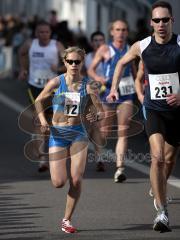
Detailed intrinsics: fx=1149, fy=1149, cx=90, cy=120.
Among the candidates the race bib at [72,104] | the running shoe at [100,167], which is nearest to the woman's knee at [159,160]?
the race bib at [72,104]

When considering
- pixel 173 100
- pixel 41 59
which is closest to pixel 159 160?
pixel 173 100

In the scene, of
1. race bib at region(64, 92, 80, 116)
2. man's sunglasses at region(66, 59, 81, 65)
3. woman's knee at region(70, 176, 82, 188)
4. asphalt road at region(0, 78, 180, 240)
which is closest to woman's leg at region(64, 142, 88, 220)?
woman's knee at region(70, 176, 82, 188)

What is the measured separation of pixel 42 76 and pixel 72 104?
4.68 metres

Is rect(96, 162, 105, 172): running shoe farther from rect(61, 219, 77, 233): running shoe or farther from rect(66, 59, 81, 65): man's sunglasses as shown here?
rect(61, 219, 77, 233): running shoe

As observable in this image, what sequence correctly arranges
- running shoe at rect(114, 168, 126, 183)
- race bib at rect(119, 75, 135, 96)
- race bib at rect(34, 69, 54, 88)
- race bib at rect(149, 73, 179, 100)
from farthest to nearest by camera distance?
race bib at rect(34, 69, 54, 88), race bib at rect(119, 75, 135, 96), running shoe at rect(114, 168, 126, 183), race bib at rect(149, 73, 179, 100)

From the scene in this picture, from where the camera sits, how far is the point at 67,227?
942 centimetres

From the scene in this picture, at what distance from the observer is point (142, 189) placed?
1219 centimetres

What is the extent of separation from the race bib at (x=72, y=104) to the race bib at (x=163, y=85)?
0.65 meters

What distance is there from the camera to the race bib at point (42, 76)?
14.4 meters

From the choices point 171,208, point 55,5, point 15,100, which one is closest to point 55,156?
point 171,208

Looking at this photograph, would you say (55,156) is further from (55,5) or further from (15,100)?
(55,5)

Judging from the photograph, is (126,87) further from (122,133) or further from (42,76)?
(42,76)

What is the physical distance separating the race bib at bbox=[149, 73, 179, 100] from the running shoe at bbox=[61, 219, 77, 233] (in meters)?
1.35

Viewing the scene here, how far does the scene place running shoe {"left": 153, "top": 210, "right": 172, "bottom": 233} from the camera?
940 cm
